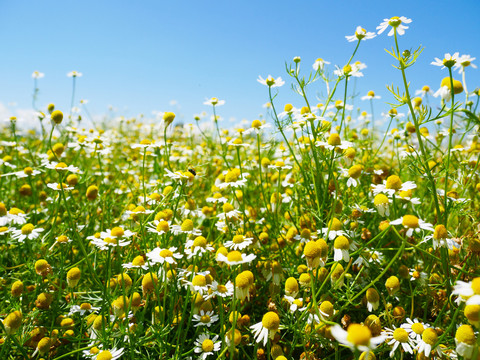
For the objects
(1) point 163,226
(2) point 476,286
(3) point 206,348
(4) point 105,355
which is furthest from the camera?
(1) point 163,226

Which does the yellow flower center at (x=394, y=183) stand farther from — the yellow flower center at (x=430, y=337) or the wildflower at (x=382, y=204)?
the yellow flower center at (x=430, y=337)

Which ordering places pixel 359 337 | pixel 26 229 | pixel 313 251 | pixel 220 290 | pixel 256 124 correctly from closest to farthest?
pixel 359 337 → pixel 313 251 → pixel 220 290 → pixel 26 229 → pixel 256 124

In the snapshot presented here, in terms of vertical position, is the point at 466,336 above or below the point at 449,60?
below

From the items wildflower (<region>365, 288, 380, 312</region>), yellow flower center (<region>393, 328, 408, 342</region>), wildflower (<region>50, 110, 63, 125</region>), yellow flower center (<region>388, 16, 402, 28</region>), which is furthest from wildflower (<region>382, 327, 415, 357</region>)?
wildflower (<region>50, 110, 63, 125</region>)

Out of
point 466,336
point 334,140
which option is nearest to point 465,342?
point 466,336

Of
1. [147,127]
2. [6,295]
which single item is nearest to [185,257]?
[6,295]

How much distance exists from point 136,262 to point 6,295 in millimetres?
890

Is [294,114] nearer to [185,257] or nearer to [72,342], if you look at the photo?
[185,257]

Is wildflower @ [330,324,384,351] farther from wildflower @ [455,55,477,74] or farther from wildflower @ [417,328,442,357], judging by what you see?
wildflower @ [455,55,477,74]

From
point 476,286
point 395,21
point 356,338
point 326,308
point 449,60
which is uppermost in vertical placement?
point 395,21

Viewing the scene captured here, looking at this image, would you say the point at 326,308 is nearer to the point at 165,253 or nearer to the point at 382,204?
the point at 382,204

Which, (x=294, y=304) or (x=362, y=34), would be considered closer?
Result: (x=294, y=304)

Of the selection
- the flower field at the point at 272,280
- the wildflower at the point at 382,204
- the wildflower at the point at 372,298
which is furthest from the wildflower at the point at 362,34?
the wildflower at the point at 372,298

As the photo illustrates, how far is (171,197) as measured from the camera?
2131 millimetres
